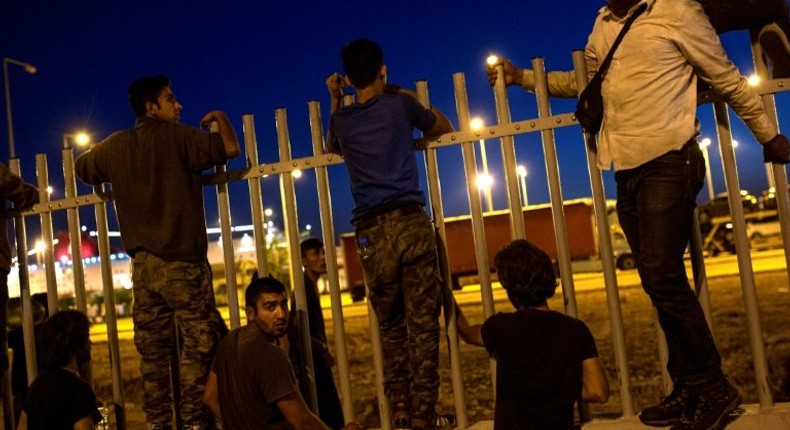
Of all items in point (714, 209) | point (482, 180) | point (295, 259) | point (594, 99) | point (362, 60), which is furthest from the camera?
point (482, 180)

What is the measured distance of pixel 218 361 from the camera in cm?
393

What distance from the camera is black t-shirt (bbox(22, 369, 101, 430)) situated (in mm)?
3676

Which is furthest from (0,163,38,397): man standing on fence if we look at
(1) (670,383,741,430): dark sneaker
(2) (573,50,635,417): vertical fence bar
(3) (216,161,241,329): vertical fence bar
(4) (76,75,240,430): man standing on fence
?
(1) (670,383,741,430): dark sneaker

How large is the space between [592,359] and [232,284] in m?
2.69

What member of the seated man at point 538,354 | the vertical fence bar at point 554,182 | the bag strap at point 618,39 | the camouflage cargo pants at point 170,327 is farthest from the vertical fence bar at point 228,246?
the bag strap at point 618,39

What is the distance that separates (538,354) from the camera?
3.03 m

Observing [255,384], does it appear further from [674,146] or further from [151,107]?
[674,146]

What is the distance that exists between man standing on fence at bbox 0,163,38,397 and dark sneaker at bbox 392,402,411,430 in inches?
112

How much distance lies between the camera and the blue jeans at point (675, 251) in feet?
11.1

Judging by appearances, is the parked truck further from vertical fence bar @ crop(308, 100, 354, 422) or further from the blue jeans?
the blue jeans

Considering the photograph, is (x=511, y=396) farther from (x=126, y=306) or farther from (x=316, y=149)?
(x=126, y=306)

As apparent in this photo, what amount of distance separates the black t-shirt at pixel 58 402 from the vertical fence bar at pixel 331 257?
1430mm

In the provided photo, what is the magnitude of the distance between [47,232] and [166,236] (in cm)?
154

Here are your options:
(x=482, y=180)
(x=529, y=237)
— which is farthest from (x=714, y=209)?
(x=482, y=180)
